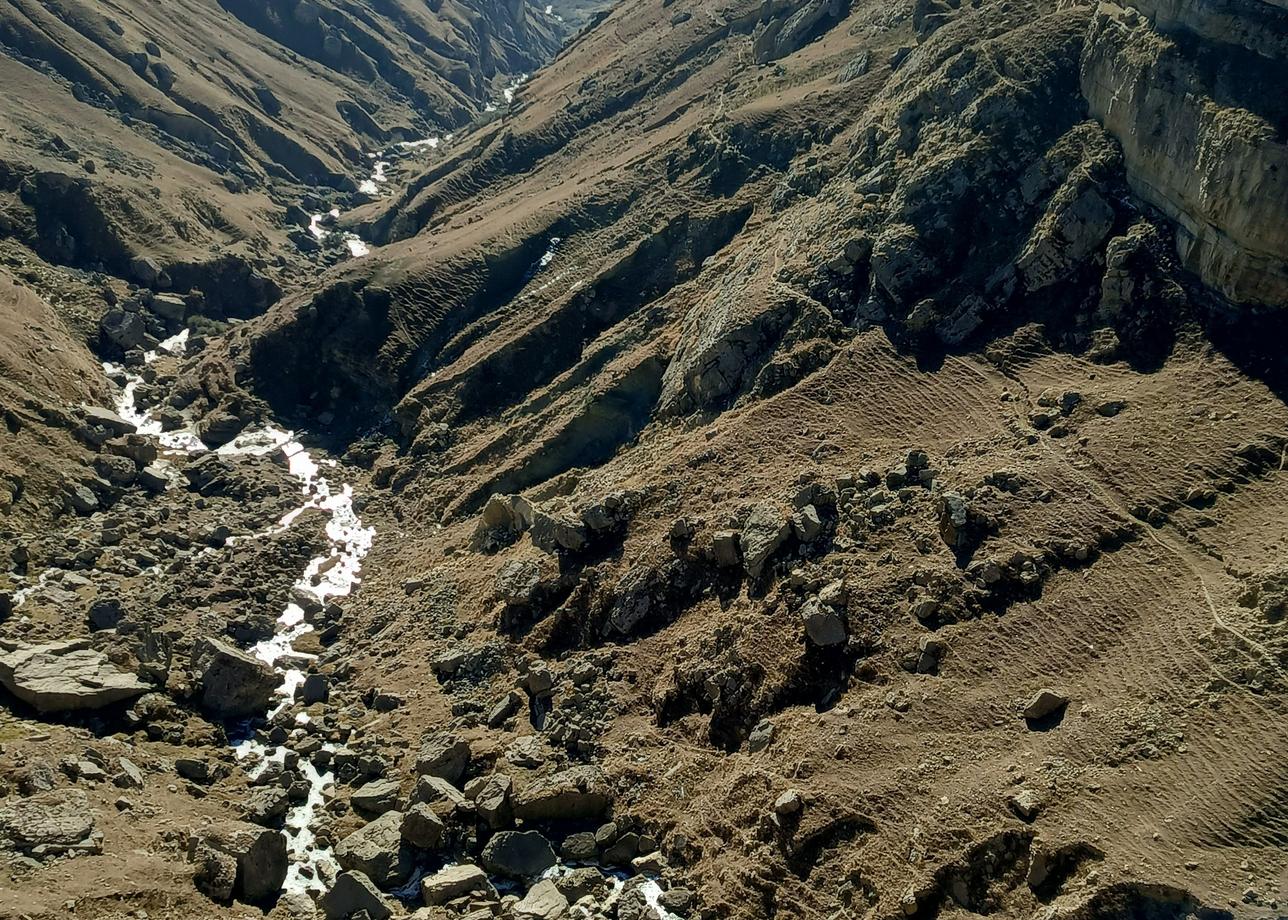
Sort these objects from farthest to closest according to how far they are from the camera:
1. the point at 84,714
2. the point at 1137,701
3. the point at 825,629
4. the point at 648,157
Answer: the point at 648,157 → the point at 84,714 → the point at 825,629 → the point at 1137,701

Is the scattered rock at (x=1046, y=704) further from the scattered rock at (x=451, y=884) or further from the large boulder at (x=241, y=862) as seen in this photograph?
the large boulder at (x=241, y=862)

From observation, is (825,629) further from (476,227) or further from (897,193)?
(476,227)

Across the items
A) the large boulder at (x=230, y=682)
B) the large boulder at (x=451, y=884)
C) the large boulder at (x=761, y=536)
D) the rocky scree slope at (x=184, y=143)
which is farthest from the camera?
the rocky scree slope at (x=184, y=143)

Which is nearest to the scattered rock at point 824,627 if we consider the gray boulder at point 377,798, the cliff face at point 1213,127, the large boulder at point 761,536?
the large boulder at point 761,536

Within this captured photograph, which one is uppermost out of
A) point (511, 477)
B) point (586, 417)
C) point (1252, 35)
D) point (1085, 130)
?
point (1252, 35)

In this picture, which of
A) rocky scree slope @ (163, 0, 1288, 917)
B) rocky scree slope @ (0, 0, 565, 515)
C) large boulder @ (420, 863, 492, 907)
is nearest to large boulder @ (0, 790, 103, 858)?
large boulder @ (420, 863, 492, 907)

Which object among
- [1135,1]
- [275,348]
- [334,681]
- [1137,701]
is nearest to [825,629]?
[1137,701]
